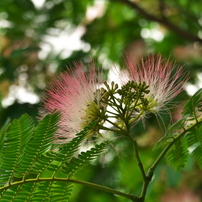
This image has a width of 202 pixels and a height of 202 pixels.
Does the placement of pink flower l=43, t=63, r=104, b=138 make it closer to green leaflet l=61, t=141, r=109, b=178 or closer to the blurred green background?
green leaflet l=61, t=141, r=109, b=178

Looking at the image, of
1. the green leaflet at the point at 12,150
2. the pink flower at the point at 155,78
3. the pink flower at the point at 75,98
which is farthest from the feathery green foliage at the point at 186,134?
the green leaflet at the point at 12,150

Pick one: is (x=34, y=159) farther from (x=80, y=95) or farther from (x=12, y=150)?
(x=80, y=95)

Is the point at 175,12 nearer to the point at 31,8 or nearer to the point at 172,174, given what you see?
the point at 31,8

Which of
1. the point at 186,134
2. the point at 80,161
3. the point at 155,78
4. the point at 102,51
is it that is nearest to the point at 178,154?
the point at 186,134

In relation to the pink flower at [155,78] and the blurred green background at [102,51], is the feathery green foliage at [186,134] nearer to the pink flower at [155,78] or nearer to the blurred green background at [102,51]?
the pink flower at [155,78]

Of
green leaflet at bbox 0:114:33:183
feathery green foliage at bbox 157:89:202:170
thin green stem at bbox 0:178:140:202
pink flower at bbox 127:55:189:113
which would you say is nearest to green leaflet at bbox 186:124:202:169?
feathery green foliage at bbox 157:89:202:170

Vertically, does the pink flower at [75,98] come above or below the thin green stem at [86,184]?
above
